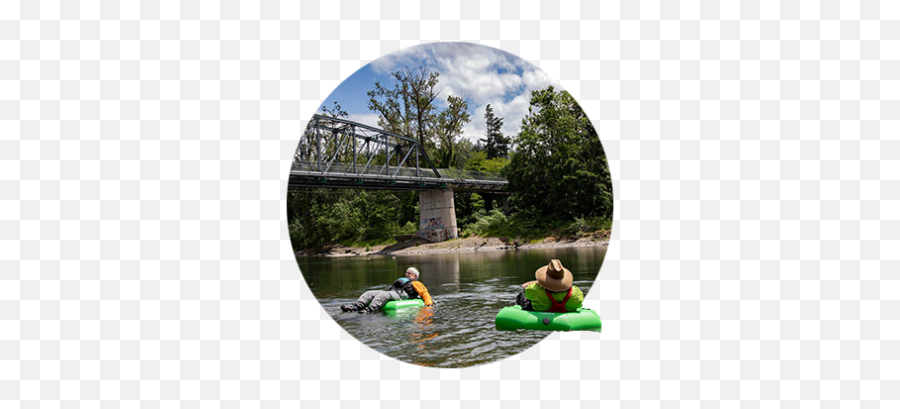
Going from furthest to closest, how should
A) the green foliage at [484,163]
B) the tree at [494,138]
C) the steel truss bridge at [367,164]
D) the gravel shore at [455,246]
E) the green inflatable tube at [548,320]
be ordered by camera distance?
the gravel shore at [455,246]
the green foliage at [484,163]
the steel truss bridge at [367,164]
the tree at [494,138]
the green inflatable tube at [548,320]

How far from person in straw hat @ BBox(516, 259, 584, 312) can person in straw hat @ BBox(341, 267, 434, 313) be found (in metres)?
2.72

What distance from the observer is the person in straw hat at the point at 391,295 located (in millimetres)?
8065

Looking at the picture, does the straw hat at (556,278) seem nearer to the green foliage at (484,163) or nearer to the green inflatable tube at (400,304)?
the green foliage at (484,163)

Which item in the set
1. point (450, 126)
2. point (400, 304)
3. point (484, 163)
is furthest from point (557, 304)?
point (400, 304)

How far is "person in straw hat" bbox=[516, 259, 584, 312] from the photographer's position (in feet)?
18.9

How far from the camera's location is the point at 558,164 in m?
8.39

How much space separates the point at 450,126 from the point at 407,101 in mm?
800

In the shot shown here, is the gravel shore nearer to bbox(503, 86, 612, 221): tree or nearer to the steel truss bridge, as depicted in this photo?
bbox(503, 86, 612, 221): tree

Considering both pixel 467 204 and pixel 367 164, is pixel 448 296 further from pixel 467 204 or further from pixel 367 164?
pixel 367 164

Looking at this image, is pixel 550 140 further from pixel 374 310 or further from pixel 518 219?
pixel 374 310

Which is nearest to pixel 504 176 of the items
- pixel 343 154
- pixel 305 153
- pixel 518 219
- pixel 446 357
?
pixel 518 219

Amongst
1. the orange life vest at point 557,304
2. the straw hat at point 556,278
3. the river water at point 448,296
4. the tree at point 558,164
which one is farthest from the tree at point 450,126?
the orange life vest at point 557,304

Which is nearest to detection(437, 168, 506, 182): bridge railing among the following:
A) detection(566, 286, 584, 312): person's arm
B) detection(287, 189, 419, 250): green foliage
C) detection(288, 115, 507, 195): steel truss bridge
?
detection(288, 115, 507, 195): steel truss bridge

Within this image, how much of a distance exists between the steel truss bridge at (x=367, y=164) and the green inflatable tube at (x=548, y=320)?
2.80 meters
